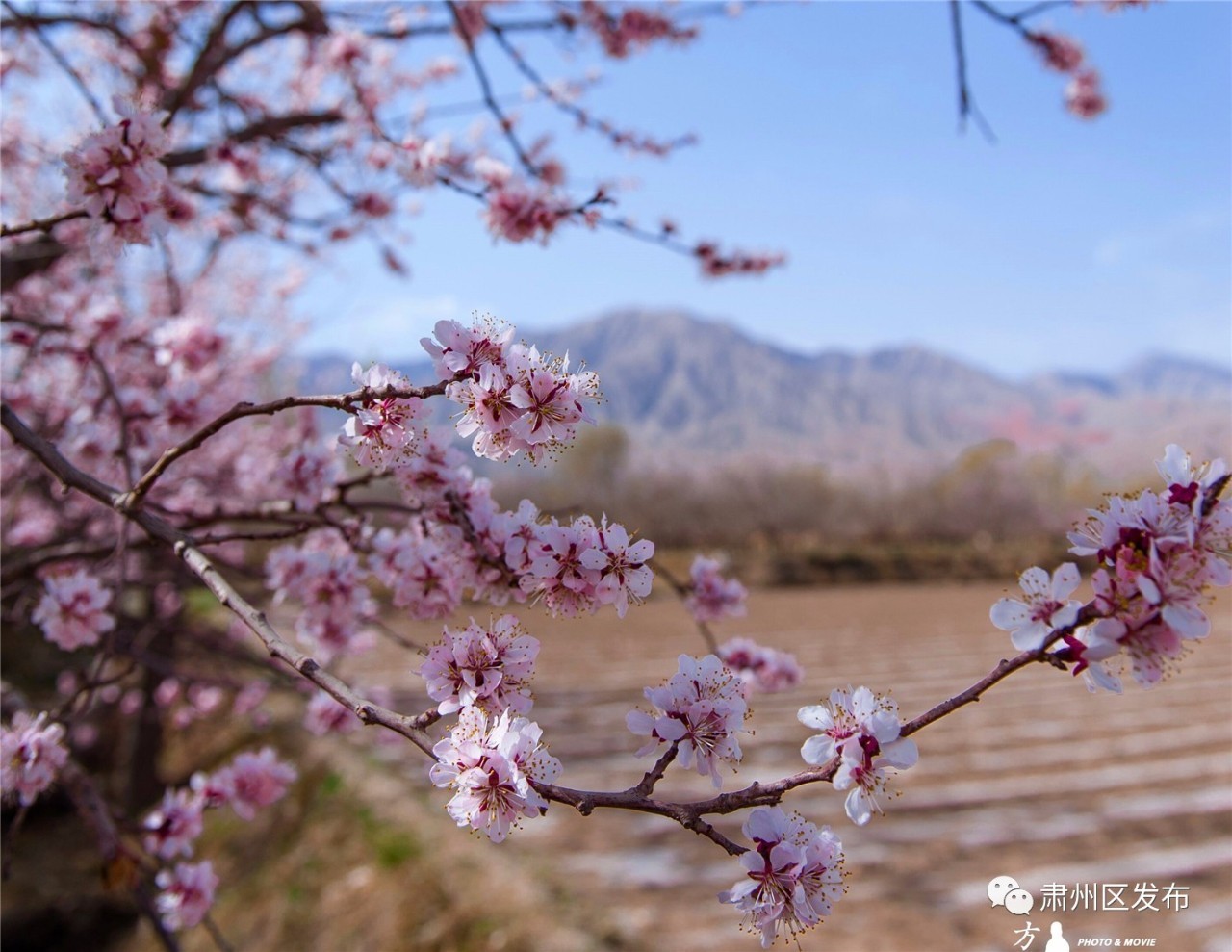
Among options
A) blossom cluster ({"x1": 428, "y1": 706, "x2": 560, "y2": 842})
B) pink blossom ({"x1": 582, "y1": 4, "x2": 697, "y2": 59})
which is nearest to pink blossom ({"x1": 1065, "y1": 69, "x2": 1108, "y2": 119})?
pink blossom ({"x1": 582, "y1": 4, "x2": 697, "y2": 59})

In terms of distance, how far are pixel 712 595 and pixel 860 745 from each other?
100cm

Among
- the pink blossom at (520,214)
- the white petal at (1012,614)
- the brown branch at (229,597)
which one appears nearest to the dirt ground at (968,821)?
the white petal at (1012,614)

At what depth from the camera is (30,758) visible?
1297mm

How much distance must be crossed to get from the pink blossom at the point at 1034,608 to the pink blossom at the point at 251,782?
5.85 feet

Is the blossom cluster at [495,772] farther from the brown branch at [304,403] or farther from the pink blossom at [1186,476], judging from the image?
the pink blossom at [1186,476]

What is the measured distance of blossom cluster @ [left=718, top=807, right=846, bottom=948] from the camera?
86 cm

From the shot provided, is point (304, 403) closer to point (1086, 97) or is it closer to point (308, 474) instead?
point (308, 474)

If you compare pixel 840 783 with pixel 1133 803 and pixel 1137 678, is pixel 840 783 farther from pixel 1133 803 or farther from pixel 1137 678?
pixel 1133 803

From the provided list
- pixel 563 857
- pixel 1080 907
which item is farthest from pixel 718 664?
pixel 1080 907

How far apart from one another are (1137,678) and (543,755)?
60cm

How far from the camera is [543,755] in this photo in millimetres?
847

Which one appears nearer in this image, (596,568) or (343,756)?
(596,568)

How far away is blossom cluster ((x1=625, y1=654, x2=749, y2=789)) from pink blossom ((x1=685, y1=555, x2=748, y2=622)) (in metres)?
0.88

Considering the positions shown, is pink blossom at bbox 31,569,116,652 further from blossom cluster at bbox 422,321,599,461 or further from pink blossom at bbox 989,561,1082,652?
pink blossom at bbox 989,561,1082,652
